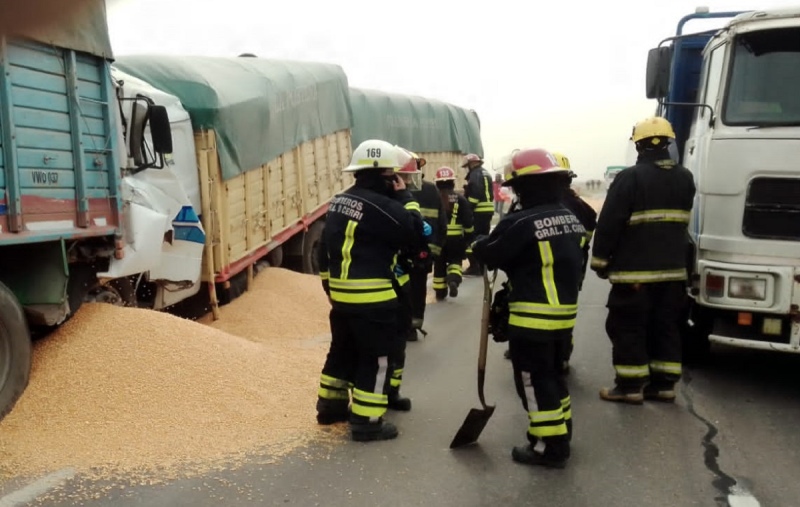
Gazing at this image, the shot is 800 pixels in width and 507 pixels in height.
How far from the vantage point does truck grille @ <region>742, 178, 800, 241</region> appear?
17.6ft

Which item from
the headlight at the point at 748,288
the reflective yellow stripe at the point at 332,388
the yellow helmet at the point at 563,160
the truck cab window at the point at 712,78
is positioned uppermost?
the truck cab window at the point at 712,78

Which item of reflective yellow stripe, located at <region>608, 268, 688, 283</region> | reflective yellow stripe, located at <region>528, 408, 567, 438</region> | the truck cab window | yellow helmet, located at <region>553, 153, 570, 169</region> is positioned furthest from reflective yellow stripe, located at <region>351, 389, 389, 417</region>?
the truck cab window

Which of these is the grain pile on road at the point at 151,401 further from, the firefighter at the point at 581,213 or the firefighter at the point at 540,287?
the firefighter at the point at 581,213

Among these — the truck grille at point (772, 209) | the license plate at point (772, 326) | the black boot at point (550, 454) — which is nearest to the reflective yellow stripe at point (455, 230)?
the truck grille at point (772, 209)

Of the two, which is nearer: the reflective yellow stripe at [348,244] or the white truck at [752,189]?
the reflective yellow stripe at [348,244]

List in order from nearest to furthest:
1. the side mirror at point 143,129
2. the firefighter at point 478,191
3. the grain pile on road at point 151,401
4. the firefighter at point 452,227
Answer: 1. the grain pile on road at point 151,401
2. the side mirror at point 143,129
3. the firefighter at point 452,227
4. the firefighter at point 478,191

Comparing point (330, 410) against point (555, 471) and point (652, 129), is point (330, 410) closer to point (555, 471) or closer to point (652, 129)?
point (555, 471)

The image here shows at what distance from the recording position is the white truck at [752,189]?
5328 mm

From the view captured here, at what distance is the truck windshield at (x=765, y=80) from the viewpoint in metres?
5.52

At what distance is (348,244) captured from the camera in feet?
15.9

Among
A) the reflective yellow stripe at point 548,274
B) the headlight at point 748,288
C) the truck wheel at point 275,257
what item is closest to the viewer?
the reflective yellow stripe at point 548,274

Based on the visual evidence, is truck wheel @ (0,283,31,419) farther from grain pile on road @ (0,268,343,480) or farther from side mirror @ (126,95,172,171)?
side mirror @ (126,95,172,171)

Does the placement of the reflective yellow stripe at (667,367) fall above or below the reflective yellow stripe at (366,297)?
below

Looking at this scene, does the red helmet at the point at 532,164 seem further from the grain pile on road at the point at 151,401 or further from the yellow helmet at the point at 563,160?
the grain pile on road at the point at 151,401
